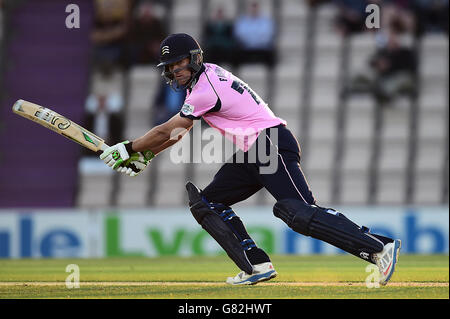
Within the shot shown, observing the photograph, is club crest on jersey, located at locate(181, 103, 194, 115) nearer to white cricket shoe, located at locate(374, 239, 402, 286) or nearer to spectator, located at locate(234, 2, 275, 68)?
white cricket shoe, located at locate(374, 239, 402, 286)

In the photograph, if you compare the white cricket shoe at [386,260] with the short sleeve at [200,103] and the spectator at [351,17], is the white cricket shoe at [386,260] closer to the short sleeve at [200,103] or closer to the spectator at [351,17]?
the short sleeve at [200,103]

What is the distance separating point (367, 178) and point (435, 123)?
137cm

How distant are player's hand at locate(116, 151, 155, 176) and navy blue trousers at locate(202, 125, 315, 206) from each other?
17.9 inches

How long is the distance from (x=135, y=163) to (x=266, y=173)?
0.90 meters

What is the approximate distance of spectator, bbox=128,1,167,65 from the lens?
11.5 metres

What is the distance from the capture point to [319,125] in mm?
11844

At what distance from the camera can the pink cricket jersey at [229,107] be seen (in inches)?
204

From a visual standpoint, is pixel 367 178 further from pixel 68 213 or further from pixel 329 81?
pixel 68 213

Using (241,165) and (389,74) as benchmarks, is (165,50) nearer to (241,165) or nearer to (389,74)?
(241,165)

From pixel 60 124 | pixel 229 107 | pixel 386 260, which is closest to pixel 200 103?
pixel 229 107

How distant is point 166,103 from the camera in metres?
11.0

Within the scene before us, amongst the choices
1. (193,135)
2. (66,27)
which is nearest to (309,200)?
(193,135)

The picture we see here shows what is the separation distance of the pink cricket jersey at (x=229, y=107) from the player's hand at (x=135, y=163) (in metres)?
0.49

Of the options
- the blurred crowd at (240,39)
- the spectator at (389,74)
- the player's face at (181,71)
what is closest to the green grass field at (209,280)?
the player's face at (181,71)
